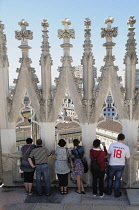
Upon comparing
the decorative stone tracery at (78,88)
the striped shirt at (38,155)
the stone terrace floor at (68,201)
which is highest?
the decorative stone tracery at (78,88)

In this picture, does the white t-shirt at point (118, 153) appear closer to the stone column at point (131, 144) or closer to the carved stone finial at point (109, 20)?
the stone column at point (131, 144)

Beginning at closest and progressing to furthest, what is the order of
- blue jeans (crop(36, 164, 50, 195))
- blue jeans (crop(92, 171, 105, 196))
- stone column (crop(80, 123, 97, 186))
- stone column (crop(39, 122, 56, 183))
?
1. blue jeans (crop(92, 171, 105, 196))
2. blue jeans (crop(36, 164, 50, 195))
3. stone column (crop(80, 123, 97, 186))
4. stone column (crop(39, 122, 56, 183))

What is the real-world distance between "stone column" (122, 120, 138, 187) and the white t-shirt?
602 millimetres

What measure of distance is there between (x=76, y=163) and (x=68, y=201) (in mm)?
923

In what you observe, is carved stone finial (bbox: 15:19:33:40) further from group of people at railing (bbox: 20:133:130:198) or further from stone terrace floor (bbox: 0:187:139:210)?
stone terrace floor (bbox: 0:187:139:210)

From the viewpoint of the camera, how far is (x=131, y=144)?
572 centimetres

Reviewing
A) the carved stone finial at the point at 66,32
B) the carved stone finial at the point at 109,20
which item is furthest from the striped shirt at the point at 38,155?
the carved stone finial at the point at 109,20

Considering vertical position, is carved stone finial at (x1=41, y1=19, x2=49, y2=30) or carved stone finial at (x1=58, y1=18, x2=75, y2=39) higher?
carved stone finial at (x1=41, y1=19, x2=49, y2=30)

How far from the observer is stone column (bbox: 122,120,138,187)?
5.68m

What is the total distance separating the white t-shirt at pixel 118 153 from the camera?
16.9ft

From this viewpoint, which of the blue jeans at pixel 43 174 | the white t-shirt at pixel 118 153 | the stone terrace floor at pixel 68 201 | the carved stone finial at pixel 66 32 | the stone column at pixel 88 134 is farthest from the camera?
the stone column at pixel 88 134

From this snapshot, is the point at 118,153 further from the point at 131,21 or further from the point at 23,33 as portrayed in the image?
the point at 23,33

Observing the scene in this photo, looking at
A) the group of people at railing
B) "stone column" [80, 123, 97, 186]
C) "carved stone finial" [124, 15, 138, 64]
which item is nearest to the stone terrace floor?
the group of people at railing

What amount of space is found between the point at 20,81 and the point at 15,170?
2.53m
